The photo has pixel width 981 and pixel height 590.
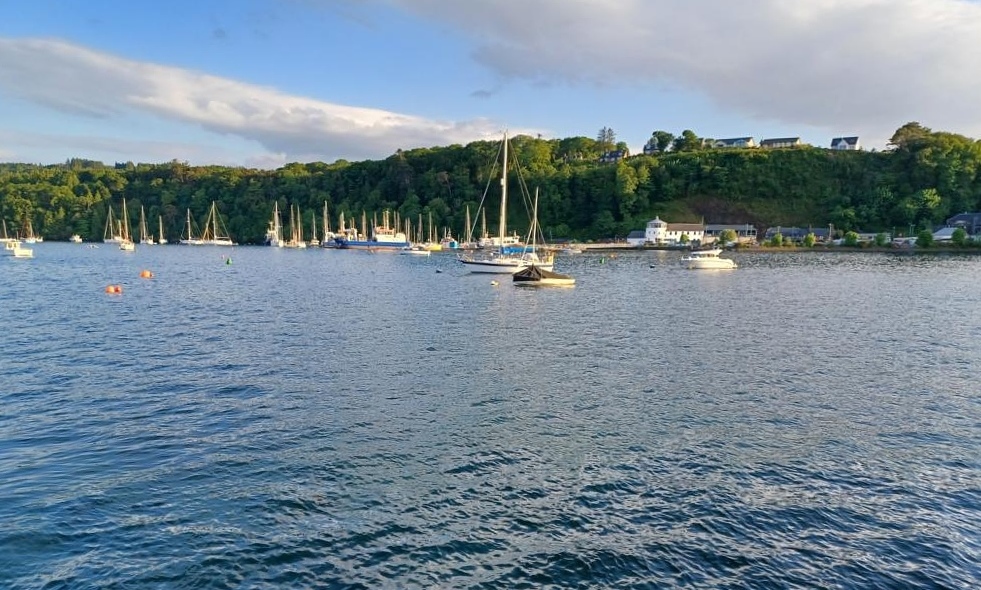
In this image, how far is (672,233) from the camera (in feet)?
616

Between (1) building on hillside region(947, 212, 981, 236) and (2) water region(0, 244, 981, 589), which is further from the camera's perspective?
(1) building on hillside region(947, 212, 981, 236)

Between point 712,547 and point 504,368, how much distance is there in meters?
15.8

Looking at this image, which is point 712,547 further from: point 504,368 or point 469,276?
point 469,276

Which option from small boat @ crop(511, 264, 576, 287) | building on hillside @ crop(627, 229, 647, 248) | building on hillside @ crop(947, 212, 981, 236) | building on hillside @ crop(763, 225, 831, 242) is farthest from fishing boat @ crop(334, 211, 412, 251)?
building on hillside @ crop(947, 212, 981, 236)

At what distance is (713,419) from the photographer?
66.5ft

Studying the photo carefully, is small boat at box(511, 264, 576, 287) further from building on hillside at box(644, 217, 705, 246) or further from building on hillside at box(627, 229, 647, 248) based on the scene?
building on hillside at box(644, 217, 705, 246)

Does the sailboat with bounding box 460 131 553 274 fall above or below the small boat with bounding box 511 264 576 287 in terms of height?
above

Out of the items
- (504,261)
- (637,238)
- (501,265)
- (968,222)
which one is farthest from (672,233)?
(501,265)

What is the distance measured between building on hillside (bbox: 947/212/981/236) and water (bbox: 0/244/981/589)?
152614mm

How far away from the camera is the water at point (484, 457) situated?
38.2ft

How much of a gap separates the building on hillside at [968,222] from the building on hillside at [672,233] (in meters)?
63.3

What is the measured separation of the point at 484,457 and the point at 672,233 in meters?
182

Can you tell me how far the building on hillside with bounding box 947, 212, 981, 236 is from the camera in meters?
156

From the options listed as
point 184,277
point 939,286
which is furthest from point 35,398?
point 939,286
